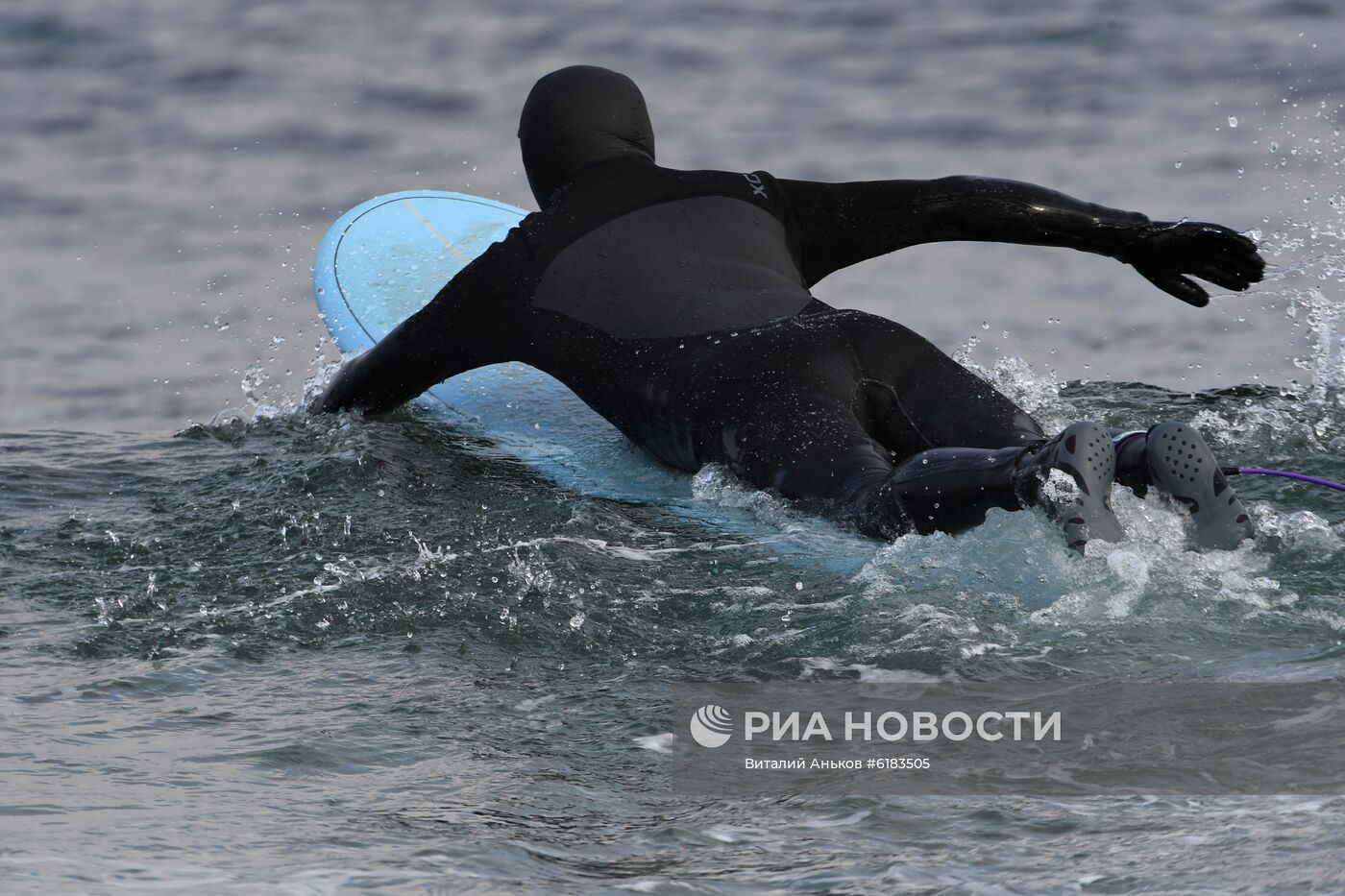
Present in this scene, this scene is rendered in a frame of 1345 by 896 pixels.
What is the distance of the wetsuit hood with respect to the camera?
446 cm

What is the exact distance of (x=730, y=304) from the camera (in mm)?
4191

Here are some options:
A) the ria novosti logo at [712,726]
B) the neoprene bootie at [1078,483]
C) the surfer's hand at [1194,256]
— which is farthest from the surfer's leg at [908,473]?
the surfer's hand at [1194,256]

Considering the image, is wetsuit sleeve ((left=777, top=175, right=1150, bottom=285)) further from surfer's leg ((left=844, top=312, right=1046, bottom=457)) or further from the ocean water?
the ocean water

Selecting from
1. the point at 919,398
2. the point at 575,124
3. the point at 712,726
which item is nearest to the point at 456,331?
the point at 575,124

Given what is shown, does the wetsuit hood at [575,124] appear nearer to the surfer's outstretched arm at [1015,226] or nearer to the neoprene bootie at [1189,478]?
the surfer's outstretched arm at [1015,226]

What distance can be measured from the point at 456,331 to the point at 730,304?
715 millimetres

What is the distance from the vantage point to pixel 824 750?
2.88 metres

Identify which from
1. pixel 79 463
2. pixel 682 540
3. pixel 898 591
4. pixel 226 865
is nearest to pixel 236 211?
pixel 79 463

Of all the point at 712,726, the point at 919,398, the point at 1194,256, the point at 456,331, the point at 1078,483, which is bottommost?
the point at 712,726

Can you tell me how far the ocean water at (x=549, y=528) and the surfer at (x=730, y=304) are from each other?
192mm

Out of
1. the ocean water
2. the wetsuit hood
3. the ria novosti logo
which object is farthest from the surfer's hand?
the ria novosti logo

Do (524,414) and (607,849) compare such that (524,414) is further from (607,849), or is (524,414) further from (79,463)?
(607,849)
